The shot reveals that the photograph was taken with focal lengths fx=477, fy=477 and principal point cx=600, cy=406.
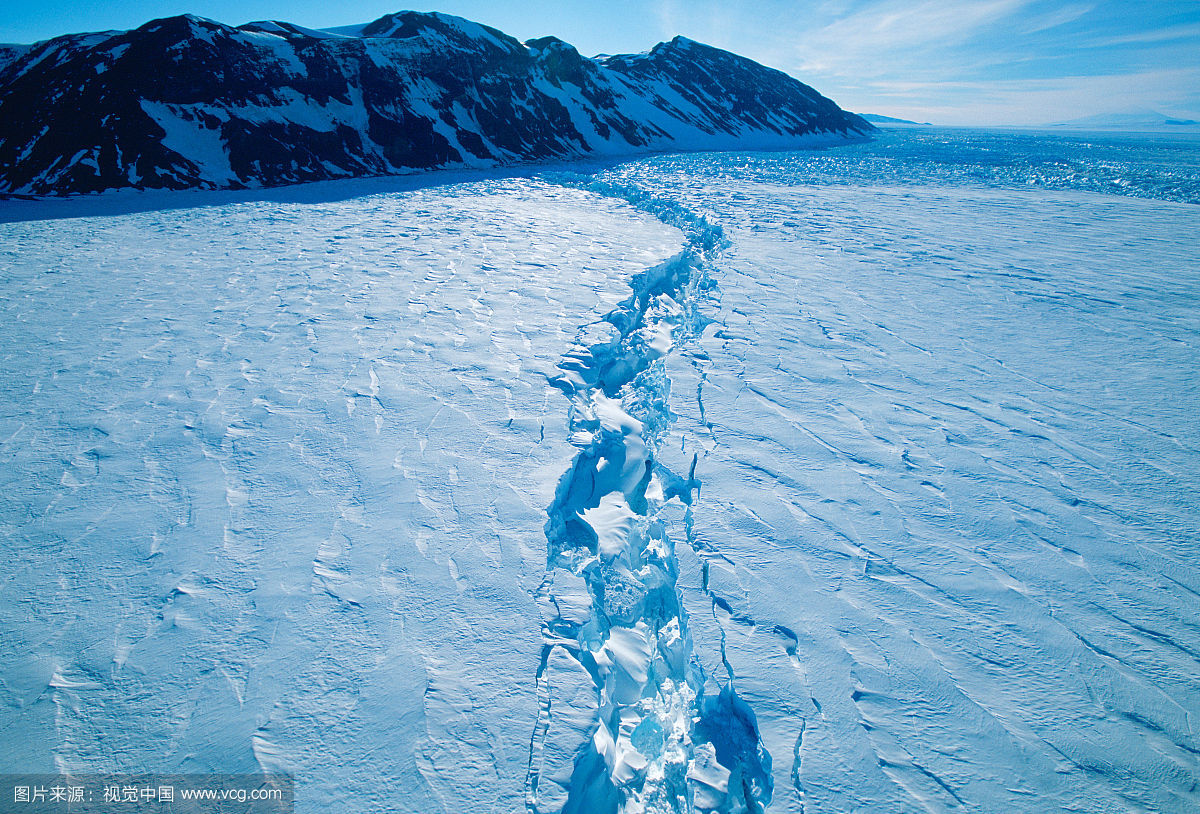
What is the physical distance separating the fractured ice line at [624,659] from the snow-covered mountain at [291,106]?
68.7ft

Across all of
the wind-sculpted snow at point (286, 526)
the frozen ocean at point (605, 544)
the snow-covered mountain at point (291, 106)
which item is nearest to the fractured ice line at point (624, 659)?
the frozen ocean at point (605, 544)

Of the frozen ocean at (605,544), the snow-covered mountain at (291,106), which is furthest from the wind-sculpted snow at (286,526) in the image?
the snow-covered mountain at (291,106)

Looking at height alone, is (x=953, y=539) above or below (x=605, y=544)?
above

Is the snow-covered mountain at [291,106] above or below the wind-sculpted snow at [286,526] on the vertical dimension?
above

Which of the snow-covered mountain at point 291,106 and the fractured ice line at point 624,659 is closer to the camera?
the fractured ice line at point 624,659

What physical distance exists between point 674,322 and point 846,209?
1032 centimetres

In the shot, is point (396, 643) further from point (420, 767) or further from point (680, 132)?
point (680, 132)

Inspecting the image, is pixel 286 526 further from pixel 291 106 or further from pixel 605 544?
pixel 291 106

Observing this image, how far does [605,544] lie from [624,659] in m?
0.74

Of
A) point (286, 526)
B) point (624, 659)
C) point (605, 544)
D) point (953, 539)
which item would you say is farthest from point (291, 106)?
point (953, 539)

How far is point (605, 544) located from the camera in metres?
3.10

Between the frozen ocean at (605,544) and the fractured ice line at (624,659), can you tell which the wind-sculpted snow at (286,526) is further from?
the fractured ice line at (624,659)

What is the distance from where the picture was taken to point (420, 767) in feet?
6.43

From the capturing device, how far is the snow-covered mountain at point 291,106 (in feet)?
56.1
